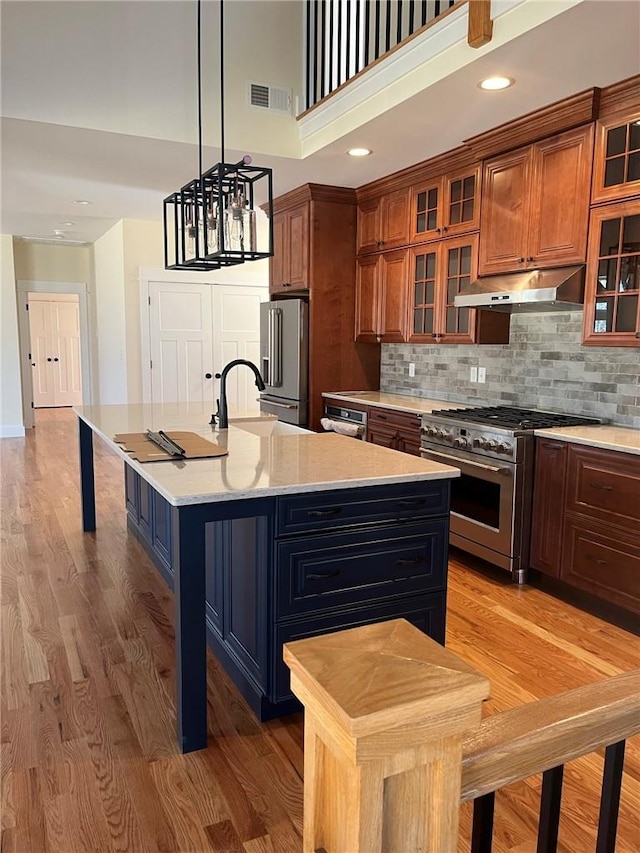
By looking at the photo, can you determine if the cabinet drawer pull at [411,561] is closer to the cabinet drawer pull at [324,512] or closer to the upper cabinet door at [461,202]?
the cabinet drawer pull at [324,512]

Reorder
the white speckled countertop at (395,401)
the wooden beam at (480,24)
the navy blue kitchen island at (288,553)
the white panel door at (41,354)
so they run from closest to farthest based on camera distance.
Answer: the navy blue kitchen island at (288,553) → the wooden beam at (480,24) → the white speckled countertop at (395,401) → the white panel door at (41,354)

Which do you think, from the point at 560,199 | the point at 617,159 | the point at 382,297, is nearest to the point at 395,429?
the point at 382,297

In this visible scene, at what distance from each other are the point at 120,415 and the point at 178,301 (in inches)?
165

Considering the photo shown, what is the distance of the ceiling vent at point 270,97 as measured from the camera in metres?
4.25

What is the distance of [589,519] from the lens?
316 cm

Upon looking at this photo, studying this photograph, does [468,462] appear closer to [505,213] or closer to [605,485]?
[605,485]

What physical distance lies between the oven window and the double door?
415 inches

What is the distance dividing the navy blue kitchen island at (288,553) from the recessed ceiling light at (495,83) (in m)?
1.93

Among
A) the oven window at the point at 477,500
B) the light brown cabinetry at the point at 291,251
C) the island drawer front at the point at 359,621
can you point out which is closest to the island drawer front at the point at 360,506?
the island drawer front at the point at 359,621

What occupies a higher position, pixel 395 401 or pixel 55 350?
pixel 55 350

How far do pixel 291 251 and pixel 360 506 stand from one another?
383cm

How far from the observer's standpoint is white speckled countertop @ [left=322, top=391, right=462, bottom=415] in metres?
4.45

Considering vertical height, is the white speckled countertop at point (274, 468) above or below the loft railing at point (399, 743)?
below

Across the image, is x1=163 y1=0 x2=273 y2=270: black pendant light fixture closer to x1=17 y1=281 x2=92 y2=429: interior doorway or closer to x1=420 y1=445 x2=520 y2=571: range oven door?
x1=420 y1=445 x2=520 y2=571: range oven door
